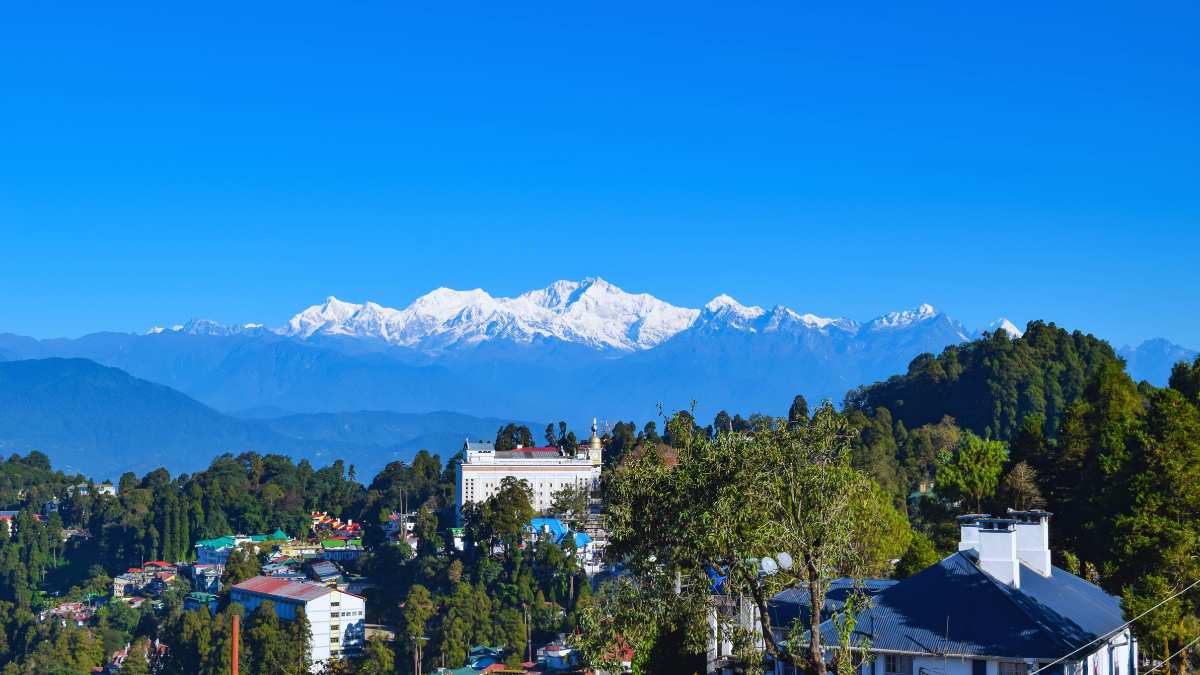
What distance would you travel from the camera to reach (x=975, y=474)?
59344 millimetres

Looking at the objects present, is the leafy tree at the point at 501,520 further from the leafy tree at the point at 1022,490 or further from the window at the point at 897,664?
the window at the point at 897,664

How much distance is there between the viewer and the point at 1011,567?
3067 centimetres

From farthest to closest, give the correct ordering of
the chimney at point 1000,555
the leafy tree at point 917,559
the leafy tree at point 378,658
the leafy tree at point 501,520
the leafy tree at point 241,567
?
1. the leafy tree at point 241,567
2. the leafy tree at point 501,520
3. the leafy tree at point 378,658
4. the leafy tree at point 917,559
5. the chimney at point 1000,555

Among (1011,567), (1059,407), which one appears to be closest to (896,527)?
(1011,567)

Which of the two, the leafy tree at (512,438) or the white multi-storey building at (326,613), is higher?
the leafy tree at (512,438)

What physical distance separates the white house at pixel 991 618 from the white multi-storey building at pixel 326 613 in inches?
2508

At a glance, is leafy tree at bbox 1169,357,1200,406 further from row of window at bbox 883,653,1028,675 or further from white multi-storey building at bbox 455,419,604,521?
white multi-storey building at bbox 455,419,604,521

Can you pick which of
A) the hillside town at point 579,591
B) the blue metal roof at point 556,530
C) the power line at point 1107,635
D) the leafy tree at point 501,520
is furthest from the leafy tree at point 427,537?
the power line at point 1107,635

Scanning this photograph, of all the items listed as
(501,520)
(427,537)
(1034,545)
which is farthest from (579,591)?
(1034,545)

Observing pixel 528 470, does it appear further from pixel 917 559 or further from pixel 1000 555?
pixel 1000 555

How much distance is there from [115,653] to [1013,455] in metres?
67.6

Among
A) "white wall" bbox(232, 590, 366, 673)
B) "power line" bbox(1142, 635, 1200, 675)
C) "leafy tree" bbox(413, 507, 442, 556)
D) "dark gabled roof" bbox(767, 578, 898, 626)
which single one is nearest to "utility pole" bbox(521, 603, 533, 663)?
"white wall" bbox(232, 590, 366, 673)

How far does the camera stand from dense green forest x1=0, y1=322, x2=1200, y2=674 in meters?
26.3

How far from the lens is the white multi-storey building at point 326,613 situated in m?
91.8
